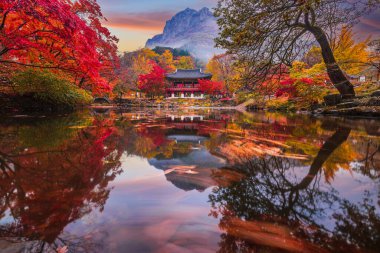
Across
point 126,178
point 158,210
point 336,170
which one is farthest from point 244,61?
point 158,210

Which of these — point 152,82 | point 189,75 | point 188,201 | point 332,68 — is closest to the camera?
point 188,201

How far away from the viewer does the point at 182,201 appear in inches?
93.1

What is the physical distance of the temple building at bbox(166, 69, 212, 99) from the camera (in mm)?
50688

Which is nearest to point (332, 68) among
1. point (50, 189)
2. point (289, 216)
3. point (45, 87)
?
point (289, 216)

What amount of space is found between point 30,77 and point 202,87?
1427 inches

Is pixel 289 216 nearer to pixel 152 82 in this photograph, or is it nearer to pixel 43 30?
pixel 43 30

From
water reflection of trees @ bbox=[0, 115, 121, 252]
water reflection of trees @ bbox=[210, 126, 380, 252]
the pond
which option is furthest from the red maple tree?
water reflection of trees @ bbox=[210, 126, 380, 252]

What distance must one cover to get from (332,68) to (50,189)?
42.4ft

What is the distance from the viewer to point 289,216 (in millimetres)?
2000

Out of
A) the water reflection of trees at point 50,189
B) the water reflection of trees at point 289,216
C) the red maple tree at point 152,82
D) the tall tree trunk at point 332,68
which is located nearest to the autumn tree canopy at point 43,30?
the water reflection of trees at point 50,189

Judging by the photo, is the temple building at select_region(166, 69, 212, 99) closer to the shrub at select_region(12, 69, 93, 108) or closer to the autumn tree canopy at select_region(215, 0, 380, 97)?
the shrub at select_region(12, 69, 93, 108)

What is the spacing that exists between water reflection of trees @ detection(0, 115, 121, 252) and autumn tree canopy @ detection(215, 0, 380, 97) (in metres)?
5.85

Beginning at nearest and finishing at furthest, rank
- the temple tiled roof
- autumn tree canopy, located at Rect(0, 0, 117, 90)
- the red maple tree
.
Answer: autumn tree canopy, located at Rect(0, 0, 117, 90), the red maple tree, the temple tiled roof

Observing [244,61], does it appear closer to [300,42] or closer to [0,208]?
[300,42]
